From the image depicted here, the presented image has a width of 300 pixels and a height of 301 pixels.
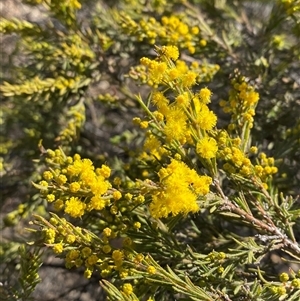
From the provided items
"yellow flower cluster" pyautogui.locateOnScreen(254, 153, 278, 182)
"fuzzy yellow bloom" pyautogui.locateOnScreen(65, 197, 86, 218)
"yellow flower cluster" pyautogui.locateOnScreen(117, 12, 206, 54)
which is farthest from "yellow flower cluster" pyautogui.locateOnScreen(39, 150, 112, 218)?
"yellow flower cluster" pyautogui.locateOnScreen(117, 12, 206, 54)

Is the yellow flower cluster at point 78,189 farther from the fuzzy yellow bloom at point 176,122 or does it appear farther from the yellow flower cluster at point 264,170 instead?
the yellow flower cluster at point 264,170

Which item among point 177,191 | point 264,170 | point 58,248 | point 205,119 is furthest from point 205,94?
point 58,248

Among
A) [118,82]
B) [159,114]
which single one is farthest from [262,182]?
[118,82]

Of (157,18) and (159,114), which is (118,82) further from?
(159,114)

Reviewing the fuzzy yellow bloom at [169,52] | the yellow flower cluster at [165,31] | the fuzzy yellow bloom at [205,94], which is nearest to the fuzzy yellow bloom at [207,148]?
the fuzzy yellow bloom at [205,94]

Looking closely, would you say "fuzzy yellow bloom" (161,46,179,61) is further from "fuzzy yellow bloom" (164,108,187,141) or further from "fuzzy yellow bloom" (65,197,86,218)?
"fuzzy yellow bloom" (65,197,86,218)

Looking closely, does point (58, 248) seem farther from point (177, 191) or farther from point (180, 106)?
point (180, 106)
